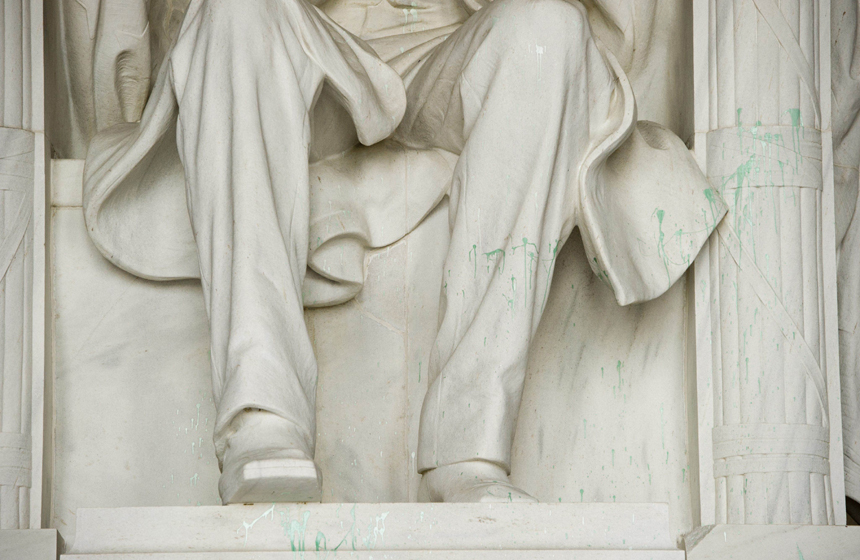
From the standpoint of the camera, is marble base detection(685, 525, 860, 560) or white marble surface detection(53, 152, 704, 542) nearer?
marble base detection(685, 525, 860, 560)

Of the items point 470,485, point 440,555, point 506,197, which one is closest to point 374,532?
point 440,555

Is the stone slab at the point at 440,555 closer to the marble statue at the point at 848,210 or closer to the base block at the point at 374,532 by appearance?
the base block at the point at 374,532

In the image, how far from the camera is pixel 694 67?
9.15 ft

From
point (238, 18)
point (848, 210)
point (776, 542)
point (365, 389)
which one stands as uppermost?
point (238, 18)

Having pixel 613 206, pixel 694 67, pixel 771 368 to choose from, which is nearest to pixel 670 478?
pixel 771 368

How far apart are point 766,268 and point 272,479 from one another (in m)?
1.06

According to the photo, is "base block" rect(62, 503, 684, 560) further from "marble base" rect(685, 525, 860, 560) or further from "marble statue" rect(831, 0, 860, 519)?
"marble statue" rect(831, 0, 860, 519)

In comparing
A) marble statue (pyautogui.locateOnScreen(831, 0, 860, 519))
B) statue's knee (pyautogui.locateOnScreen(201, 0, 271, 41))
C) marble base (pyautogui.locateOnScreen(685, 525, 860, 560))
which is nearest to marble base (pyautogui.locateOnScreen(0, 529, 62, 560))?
statue's knee (pyautogui.locateOnScreen(201, 0, 271, 41))

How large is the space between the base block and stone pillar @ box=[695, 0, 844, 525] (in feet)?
1.65

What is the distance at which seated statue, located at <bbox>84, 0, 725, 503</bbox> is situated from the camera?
228 centimetres

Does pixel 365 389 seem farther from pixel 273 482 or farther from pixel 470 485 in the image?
pixel 273 482

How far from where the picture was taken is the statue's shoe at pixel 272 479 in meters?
2.06

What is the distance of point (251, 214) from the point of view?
2314 mm

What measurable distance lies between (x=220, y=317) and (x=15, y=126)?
673mm
